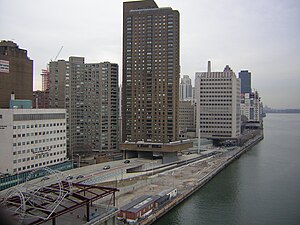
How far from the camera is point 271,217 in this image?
8195 millimetres

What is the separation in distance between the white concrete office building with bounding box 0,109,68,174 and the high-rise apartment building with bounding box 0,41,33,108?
7.72 feet

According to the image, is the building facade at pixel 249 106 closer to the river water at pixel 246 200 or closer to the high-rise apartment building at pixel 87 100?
the river water at pixel 246 200

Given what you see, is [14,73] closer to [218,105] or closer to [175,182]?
[175,182]

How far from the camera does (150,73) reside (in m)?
16.2

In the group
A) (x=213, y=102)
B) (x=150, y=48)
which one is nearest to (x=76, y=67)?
(x=150, y=48)

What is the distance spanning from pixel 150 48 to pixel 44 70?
14.8 metres

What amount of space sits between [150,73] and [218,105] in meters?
9.42

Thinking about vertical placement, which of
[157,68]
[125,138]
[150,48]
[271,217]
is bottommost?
[271,217]

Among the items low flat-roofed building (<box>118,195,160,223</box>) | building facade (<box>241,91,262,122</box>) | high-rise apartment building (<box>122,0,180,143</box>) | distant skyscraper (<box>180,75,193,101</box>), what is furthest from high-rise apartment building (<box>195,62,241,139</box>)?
distant skyscraper (<box>180,75,193,101</box>)

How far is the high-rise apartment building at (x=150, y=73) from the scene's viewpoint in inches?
621

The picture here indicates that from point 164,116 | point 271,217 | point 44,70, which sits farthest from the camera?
point 44,70

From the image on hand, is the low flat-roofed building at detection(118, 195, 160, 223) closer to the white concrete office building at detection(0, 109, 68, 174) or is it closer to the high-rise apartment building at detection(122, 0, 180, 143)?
the white concrete office building at detection(0, 109, 68, 174)

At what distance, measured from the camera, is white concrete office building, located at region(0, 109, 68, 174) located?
10.0 metres

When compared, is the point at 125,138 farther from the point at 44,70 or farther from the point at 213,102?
the point at 44,70
